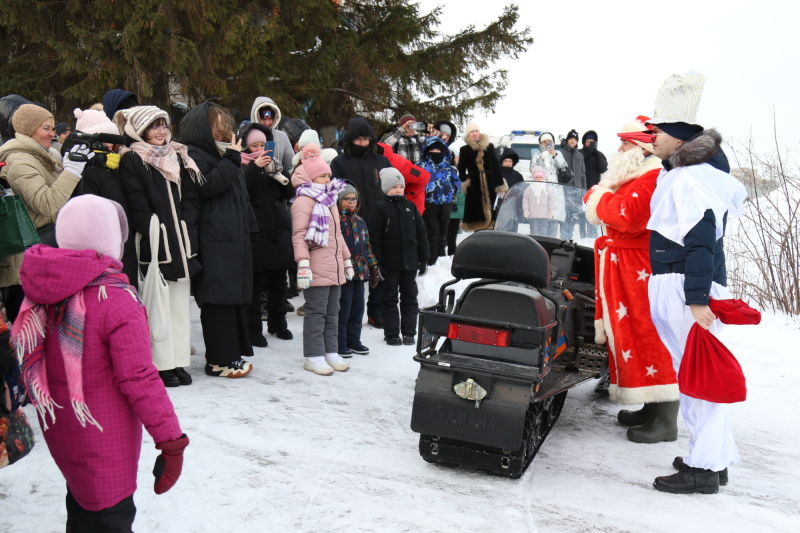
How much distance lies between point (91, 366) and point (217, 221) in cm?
327

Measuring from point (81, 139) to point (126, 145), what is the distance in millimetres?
381

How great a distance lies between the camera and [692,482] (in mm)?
4305

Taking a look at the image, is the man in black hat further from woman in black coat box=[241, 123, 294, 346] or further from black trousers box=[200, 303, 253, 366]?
woman in black coat box=[241, 123, 294, 346]

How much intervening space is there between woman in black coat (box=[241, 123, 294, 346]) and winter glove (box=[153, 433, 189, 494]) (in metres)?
4.03

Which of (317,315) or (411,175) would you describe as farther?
(411,175)

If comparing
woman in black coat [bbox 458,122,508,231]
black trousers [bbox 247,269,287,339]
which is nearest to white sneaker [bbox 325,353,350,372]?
black trousers [bbox 247,269,287,339]

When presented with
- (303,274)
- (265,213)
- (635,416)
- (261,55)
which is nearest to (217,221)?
(303,274)

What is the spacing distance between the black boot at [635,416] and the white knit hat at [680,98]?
6.45ft

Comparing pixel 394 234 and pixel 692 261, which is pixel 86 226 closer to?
pixel 692 261

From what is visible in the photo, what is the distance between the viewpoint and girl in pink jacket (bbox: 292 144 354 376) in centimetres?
623

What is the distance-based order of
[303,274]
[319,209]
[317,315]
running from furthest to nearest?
[317,315] → [319,209] → [303,274]

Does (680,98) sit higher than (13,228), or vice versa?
(680,98)

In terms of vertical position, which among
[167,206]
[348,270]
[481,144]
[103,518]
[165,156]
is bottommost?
[103,518]

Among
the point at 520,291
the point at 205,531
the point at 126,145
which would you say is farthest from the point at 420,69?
the point at 205,531
